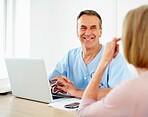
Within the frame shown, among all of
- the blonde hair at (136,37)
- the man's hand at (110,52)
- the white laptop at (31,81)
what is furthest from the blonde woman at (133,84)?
the white laptop at (31,81)

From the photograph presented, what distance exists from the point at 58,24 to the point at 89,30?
1.05 meters

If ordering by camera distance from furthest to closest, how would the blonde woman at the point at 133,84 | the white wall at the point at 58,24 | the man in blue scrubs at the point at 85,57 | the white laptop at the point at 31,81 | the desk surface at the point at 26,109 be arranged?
the white wall at the point at 58,24 → the man in blue scrubs at the point at 85,57 → the white laptop at the point at 31,81 → the desk surface at the point at 26,109 → the blonde woman at the point at 133,84

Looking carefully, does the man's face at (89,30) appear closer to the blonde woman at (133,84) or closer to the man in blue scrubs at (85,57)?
the man in blue scrubs at (85,57)

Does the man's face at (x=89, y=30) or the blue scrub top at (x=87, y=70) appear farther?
the man's face at (x=89, y=30)

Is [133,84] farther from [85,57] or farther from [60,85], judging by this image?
[85,57]

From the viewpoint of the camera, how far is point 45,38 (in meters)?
2.80

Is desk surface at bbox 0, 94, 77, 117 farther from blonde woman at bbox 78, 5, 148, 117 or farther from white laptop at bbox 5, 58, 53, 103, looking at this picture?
blonde woman at bbox 78, 5, 148, 117

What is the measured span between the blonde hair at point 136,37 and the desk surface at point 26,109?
20.1 inches

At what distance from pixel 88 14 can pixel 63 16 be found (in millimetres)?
1013

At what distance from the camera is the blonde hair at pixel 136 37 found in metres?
0.83

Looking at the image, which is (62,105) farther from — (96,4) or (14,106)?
(96,4)

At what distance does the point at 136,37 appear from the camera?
A: 84 cm

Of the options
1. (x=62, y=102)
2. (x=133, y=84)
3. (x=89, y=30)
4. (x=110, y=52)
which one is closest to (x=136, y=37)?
(x=133, y=84)

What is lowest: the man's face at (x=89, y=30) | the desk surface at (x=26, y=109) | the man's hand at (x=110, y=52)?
the desk surface at (x=26, y=109)
